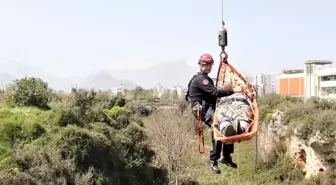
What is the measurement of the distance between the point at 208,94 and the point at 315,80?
155 ft

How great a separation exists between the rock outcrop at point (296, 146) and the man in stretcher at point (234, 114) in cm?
2195

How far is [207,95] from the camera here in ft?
26.1

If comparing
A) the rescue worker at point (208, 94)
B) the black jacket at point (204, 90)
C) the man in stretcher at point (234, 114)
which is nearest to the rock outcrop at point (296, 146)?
the rescue worker at point (208, 94)

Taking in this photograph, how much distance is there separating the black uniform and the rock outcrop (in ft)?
71.5

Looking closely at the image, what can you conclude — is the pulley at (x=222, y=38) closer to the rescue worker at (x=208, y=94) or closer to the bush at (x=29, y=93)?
the rescue worker at (x=208, y=94)

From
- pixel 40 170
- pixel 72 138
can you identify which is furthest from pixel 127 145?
pixel 40 170

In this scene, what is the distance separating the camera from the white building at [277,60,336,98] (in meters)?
50.0

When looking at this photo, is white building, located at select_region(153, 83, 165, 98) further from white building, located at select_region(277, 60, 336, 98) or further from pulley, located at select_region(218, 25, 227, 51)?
pulley, located at select_region(218, 25, 227, 51)

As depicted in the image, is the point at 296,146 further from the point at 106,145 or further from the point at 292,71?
the point at 292,71

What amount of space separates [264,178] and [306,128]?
290 inches

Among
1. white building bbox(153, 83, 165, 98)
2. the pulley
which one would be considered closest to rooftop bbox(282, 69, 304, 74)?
white building bbox(153, 83, 165, 98)

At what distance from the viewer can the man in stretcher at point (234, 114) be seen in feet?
23.5

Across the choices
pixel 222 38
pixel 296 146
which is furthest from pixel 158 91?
pixel 222 38

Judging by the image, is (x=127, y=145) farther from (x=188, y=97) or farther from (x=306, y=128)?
(x=188, y=97)
